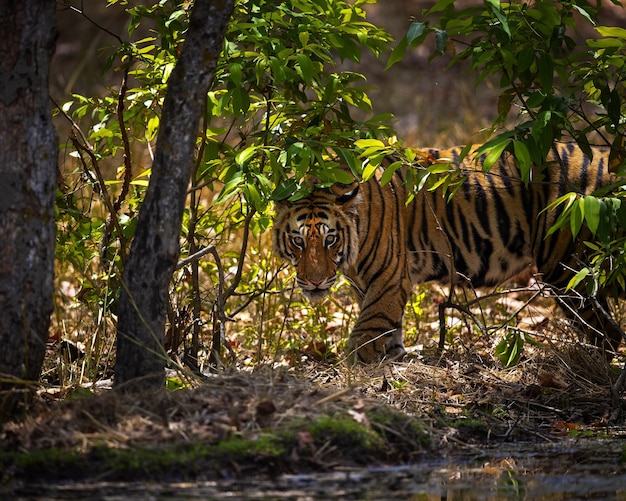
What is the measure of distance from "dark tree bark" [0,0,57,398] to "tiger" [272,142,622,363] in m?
2.05

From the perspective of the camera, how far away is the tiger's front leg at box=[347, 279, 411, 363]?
577cm

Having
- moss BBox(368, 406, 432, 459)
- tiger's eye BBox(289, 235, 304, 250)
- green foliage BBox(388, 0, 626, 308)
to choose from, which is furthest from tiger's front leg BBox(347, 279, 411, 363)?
moss BBox(368, 406, 432, 459)

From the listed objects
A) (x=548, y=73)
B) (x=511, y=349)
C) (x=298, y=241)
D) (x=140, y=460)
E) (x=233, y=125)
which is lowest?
(x=140, y=460)

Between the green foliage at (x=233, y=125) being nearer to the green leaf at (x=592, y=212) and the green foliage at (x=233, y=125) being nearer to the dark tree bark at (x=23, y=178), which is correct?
the dark tree bark at (x=23, y=178)

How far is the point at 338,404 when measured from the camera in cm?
412

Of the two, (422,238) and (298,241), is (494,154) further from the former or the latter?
(422,238)

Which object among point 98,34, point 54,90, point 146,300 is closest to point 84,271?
point 146,300

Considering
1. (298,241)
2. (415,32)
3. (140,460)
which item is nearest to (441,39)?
(415,32)

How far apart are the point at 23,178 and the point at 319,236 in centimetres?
219

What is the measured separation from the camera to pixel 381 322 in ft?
19.1

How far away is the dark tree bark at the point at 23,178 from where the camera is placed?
3807mm

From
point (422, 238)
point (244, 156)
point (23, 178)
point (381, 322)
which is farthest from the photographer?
point (422, 238)

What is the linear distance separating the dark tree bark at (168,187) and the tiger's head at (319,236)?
1.65 metres

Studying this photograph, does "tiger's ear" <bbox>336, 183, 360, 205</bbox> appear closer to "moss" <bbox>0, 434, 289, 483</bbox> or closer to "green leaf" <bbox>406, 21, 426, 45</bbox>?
"green leaf" <bbox>406, 21, 426, 45</bbox>
